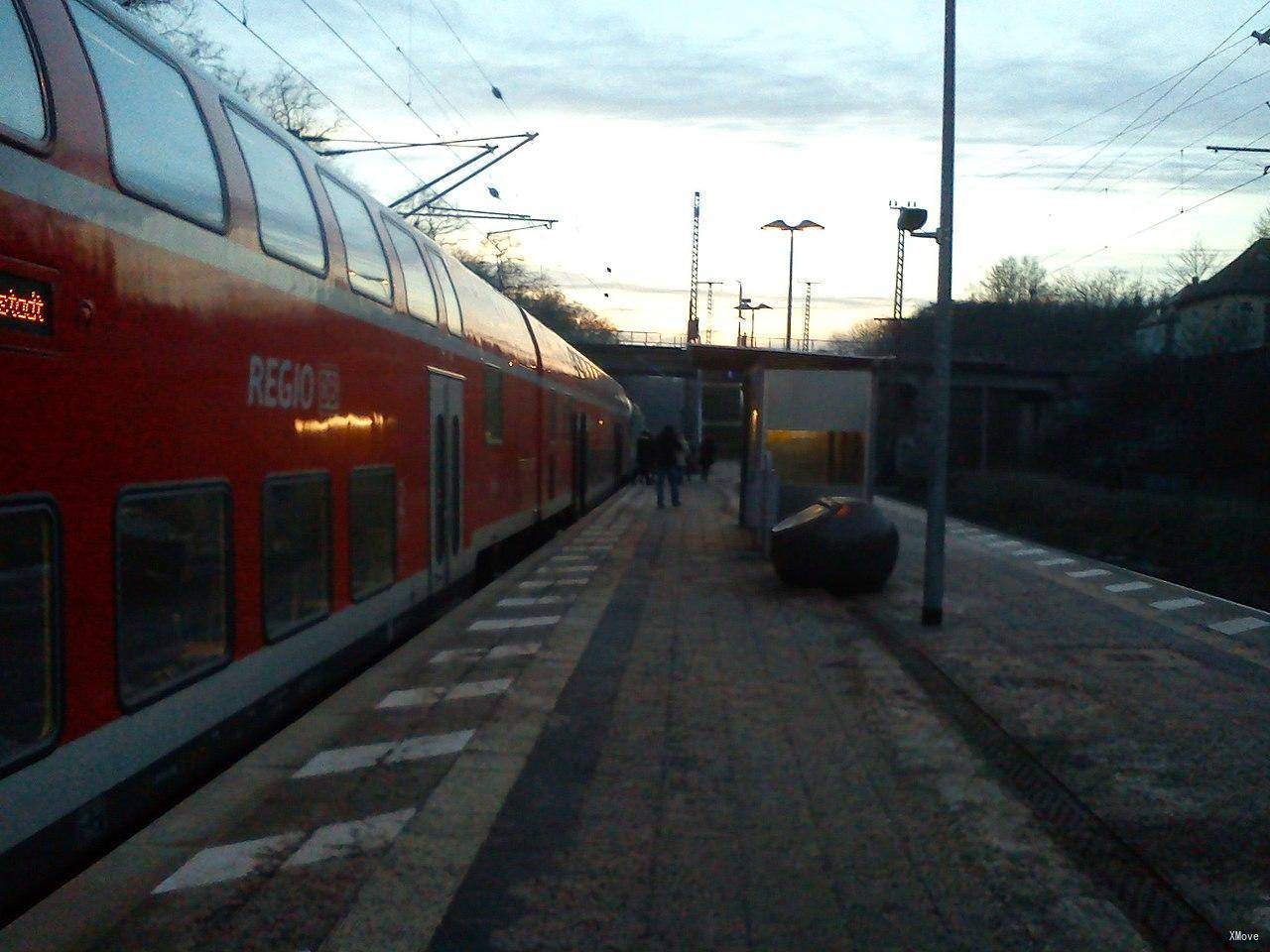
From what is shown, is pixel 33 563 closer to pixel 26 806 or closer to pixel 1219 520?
pixel 26 806

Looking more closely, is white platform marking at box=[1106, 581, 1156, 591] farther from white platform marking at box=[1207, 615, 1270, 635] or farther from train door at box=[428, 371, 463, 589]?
train door at box=[428, 371, 463, 589]

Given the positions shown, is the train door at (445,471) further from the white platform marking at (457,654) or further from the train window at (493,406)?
the train window at (493,406)

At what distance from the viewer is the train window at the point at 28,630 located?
149 inches

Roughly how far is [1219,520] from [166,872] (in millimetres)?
22491

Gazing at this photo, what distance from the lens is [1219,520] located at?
2334 cm

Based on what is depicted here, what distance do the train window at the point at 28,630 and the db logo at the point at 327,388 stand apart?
3.19m

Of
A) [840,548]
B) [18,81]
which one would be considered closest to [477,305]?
[840,548]

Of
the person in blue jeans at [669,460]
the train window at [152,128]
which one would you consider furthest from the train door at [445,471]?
the person in blue jeans at [669,460]

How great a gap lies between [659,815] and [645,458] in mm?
36360

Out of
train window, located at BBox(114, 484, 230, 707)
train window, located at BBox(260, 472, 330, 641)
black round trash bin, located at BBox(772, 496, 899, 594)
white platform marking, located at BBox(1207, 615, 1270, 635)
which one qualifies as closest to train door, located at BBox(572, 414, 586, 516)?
black round trash bin, located at BBox(772, 496, 899, 594)

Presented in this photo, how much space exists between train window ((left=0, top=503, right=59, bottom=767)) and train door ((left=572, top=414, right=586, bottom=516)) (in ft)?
62.0

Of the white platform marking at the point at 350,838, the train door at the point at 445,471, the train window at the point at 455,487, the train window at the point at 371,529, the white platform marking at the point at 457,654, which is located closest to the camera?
the white platform marking at the point at 350,838

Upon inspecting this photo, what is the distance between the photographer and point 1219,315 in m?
59.4

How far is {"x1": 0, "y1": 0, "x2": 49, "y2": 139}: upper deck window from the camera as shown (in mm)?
3885
